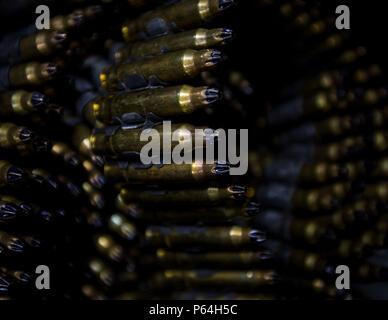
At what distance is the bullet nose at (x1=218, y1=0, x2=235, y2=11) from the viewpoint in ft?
6.22

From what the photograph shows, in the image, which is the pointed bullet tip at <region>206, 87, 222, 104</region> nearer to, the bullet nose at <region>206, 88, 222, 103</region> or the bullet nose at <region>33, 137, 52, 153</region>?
the bullet nose at <region>206, 88, 222, 103</region>

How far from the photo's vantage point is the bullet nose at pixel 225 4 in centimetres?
190

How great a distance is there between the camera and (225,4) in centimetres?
191

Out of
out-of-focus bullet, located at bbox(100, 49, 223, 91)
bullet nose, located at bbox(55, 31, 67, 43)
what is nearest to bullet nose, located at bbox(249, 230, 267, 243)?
out-of-focus bullet, located at bbox(100, 49, 223, 91)

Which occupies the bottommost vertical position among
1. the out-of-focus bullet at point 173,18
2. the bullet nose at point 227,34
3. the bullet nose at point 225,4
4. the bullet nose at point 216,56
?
the bullet nose at point 216,56

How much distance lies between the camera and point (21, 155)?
1.97 metres

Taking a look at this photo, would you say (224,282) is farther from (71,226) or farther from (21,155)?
(21,155)

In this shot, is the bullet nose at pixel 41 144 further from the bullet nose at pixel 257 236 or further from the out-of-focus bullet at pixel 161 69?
the bullet nose at pixel 257 236

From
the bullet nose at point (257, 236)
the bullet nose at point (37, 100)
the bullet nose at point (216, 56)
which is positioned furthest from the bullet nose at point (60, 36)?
the bullet nose at point (257, 236)

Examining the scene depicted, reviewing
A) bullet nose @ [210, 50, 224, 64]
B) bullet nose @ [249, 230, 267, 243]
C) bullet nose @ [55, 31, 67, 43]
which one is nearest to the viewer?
bullet nose @ [210, 50, 224, 64]

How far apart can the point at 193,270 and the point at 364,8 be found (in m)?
1.90

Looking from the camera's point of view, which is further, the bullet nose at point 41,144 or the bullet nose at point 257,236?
the bullet nose at point 257,236

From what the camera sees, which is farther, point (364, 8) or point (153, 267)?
point (364, 8)
